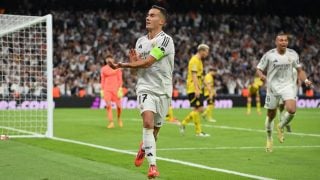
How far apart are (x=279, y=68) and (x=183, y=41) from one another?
31212 mm

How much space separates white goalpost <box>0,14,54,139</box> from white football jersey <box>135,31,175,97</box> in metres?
7.50

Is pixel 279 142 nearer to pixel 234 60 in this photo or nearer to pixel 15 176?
pixel 15 176

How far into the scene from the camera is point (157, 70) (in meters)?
9.51

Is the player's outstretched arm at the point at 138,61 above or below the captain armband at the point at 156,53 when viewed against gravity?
below

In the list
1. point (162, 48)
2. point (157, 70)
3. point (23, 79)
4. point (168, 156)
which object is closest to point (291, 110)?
point (168, 156)

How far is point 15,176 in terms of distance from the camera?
380 inches

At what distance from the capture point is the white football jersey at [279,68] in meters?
13.9

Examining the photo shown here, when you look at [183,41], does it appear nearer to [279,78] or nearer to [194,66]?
[194,66]

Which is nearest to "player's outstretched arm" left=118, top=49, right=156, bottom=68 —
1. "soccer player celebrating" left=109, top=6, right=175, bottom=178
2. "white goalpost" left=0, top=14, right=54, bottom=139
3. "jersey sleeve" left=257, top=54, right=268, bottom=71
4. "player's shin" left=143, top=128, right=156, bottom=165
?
"soccer player celebrating" left=109, top=6, right=175, bottom=178

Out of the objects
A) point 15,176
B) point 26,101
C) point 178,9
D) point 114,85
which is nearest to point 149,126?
point 15,176

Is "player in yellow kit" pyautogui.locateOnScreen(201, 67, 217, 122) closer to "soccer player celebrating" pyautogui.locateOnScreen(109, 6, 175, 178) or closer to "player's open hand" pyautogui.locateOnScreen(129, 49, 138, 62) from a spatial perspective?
"soccer player celebrating" pyautogui.locateOnScreen(109, 6, 175, 178)

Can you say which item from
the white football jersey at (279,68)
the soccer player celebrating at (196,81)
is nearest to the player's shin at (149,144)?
the white football jersey at (279,68)

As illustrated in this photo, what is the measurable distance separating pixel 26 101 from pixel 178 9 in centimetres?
2628

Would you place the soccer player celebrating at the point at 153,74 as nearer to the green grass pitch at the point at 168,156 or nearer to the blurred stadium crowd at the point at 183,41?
the green grass pitch at the point at 168,156
